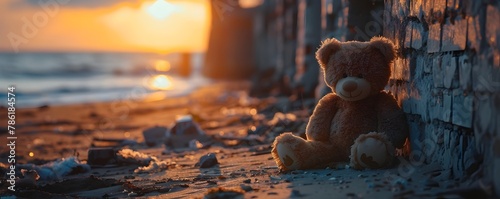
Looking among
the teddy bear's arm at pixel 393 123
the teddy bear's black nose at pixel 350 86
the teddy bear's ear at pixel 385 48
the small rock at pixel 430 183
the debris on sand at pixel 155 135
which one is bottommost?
the small rock at pixel 430 183

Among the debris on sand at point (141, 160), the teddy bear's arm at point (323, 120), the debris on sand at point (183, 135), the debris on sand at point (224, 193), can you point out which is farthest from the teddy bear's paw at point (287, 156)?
the debris on sand at point (183, 135)

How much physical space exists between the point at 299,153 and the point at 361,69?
74 cm

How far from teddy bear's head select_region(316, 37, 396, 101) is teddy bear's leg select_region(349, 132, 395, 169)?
37 centimetres

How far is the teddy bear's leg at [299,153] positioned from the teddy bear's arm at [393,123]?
0.43 m

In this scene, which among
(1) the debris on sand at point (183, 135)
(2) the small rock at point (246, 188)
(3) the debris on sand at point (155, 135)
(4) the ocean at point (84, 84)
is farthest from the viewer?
(4) the ocean at point (84, 84)

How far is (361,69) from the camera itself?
441 cm

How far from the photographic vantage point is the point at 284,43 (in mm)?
15875

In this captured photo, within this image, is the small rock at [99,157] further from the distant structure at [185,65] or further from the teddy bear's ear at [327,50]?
the distant structure at [185,65]

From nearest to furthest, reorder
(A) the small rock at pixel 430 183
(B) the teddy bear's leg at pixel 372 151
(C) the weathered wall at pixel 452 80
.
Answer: (C) the weathered wall at pixel 452 80 → (A) the small rock at pixel 430 183 → (B) the teddy bear's leg at pixel 372 151

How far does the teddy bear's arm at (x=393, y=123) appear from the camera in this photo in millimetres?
4328

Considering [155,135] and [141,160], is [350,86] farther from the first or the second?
[155,135]

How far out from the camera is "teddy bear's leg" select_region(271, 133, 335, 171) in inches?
173

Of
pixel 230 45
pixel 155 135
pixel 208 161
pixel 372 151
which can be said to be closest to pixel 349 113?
pixel 372 151

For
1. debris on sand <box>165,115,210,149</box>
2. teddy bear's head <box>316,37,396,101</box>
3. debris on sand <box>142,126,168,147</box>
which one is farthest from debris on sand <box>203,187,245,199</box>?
debris on sand <box>142,126,168,147</box>
